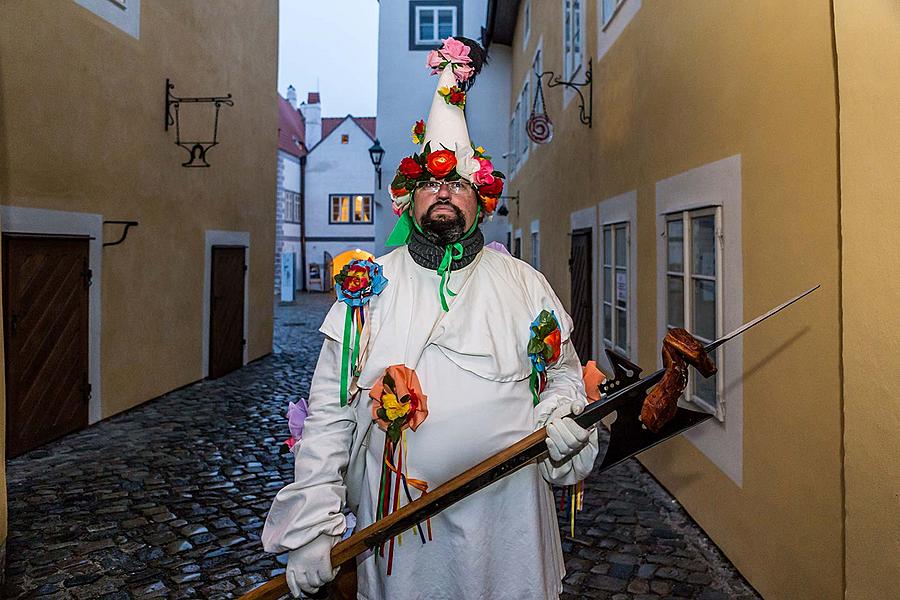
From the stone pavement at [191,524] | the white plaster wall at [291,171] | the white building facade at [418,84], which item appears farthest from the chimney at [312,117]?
the stone pavement at [191,524]

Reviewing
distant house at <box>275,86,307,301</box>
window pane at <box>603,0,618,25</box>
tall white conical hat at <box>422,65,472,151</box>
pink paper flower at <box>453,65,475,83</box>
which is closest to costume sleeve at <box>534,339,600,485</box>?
tall white conical hat at <box>422,65,472,151</box>

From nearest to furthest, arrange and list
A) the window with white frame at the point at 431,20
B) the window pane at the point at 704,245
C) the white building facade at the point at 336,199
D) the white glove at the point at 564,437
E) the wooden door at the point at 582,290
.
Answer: the white glove at the point at 564,437
the window pane at the point at 704,245
the wooden door at the point at 582,290
the window with white frame at the point at 431,20
the white building facade at the point at 336,199

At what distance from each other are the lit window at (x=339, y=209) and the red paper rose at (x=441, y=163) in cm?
2962

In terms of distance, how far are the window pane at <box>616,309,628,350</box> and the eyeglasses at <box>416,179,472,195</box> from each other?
4.09m

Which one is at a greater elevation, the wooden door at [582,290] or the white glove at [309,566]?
the wooden door at [582,290]

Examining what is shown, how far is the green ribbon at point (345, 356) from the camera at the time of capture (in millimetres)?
2000

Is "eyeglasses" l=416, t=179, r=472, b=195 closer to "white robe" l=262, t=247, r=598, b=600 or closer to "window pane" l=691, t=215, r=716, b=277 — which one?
"white robe" l=262, t=247, r=598, b=600

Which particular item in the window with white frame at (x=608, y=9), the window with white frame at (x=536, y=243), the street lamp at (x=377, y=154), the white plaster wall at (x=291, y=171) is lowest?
the window with white frame at (x=536, y=243)

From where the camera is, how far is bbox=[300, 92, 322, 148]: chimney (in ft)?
117

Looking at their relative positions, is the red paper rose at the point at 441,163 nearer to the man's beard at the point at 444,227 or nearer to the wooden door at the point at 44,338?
Answer: the man's beard at the point at 444,227

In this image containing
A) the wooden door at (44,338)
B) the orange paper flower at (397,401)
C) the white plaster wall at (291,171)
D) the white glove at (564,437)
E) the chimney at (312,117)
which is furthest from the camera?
the chimney at (312,117)

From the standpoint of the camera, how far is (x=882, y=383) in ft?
6.66

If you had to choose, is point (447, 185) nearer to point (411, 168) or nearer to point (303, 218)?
point (411, 168)

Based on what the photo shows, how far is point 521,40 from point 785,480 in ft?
43.9
